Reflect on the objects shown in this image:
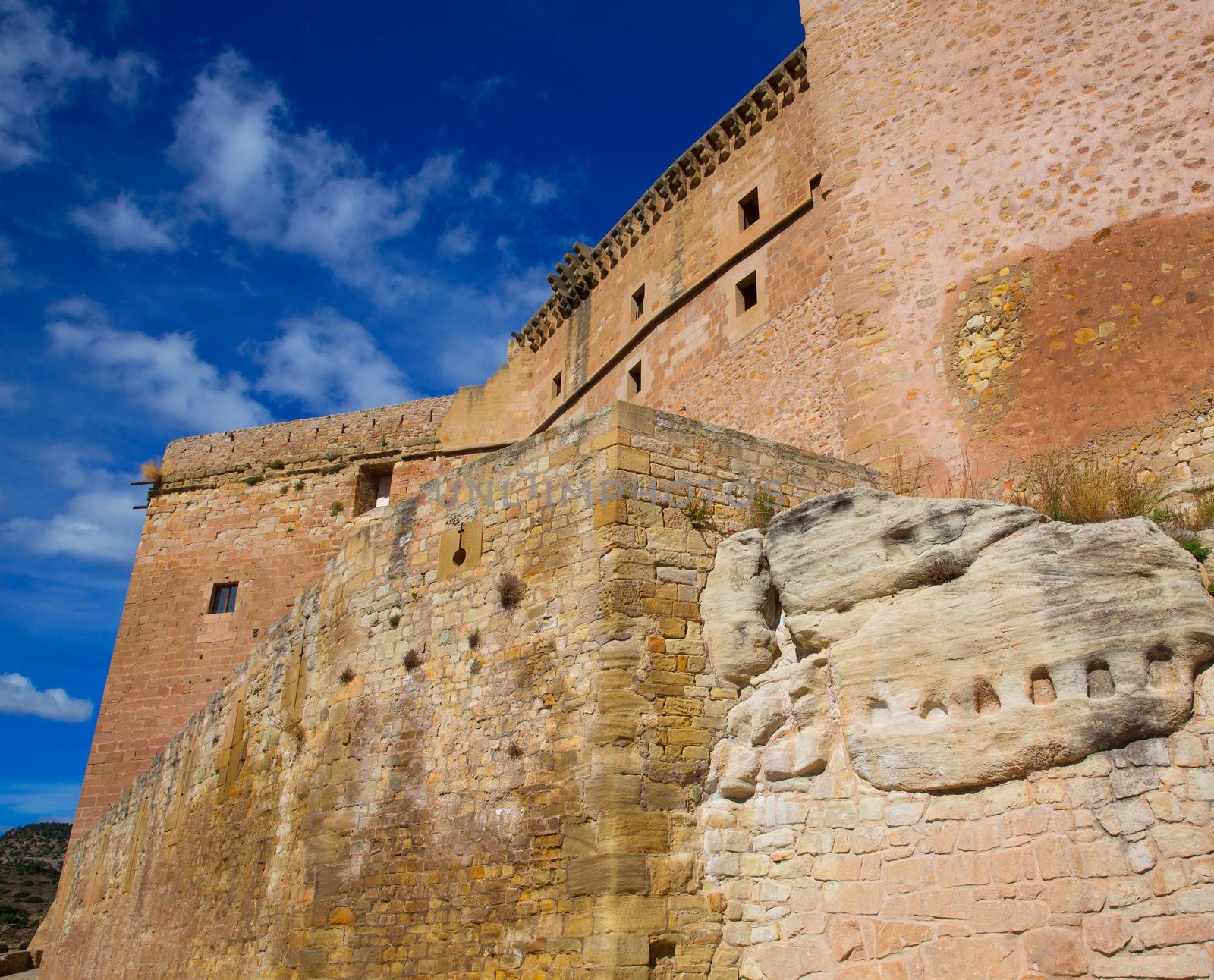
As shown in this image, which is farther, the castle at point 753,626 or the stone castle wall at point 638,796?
the castle at point 753,626

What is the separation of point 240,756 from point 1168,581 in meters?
9.21

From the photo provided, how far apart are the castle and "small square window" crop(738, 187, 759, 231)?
0.07 meters

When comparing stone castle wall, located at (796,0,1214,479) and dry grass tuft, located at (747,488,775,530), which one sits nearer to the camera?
dry grass tuft, located at (747,488,775,530)

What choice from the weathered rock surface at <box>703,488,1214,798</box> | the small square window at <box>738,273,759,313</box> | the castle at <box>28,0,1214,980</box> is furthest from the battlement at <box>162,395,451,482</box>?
the weathered rock surface at <box>703,488,1214,798</box>

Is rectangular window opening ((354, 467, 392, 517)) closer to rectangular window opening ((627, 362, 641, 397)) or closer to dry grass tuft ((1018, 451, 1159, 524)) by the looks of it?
rectangular window opening ((627, 362, 641, 397))

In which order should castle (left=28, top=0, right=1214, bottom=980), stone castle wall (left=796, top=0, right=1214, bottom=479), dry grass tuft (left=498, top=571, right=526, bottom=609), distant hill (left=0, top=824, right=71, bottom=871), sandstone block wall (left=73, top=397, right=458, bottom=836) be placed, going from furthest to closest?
distant hill (left=0, top=824, right=71, bottom=871) → sandstone block wall (left=73, top=397, right=458, bottom=836) → stone castle wall (left=796, top=0, right=1214, bottom=479) → dry grass tuft (left=498, top=571, right=526, bottom=609) → castle (left=28, top=0, right=1214, bottom=980)

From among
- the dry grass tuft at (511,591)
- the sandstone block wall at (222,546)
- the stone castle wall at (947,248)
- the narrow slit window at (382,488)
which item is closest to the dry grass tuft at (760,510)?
the dry grass tuft at (511,591)

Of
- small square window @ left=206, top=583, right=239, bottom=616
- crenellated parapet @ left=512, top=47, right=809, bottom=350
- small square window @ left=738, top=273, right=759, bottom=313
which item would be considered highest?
crenellated parapet @ left=512, top=47, right=809, bottom=350

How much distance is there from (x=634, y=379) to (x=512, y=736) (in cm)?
897

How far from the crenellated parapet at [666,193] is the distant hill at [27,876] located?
17.6 metres

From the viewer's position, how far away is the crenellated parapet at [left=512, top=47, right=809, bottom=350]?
13.2m

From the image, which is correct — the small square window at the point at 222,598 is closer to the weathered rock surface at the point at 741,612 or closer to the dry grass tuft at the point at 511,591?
the dry grass tuft at the point at 511,591

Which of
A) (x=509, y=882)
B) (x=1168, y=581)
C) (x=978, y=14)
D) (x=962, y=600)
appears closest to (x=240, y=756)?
(x=509, y=882)

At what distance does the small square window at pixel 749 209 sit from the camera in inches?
538
